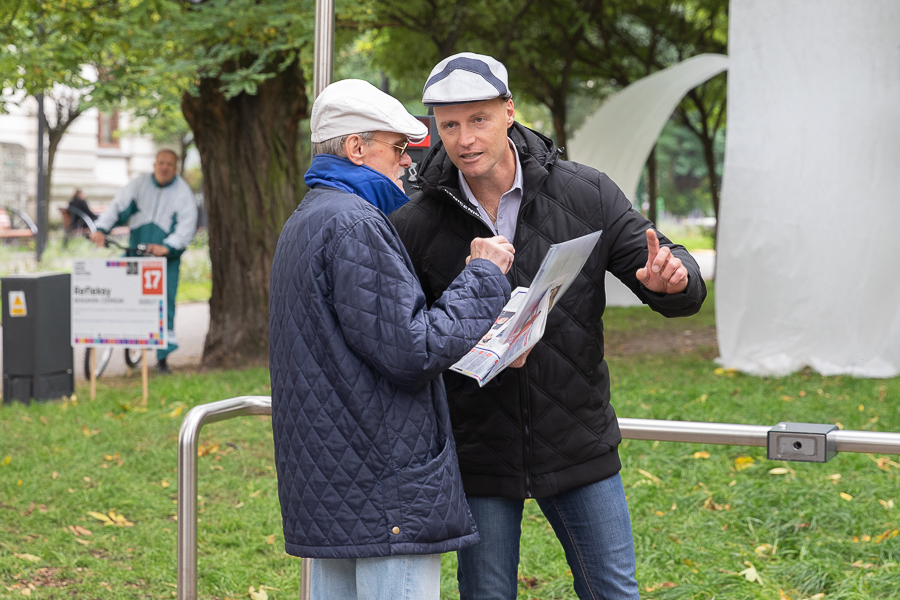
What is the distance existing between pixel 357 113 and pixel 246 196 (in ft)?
23.3

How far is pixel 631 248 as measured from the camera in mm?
2459

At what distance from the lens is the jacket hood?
2.46 meters

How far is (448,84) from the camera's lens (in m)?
2.33

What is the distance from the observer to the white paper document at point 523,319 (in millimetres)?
2082

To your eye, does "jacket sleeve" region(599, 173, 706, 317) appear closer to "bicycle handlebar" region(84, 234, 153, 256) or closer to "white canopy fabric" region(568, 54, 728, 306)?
"bicycle handlebar" region(84, 234, 153, 256)

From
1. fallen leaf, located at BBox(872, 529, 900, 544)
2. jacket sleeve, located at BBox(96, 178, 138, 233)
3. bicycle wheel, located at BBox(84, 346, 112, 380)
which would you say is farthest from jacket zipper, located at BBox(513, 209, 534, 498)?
bicycle wheel, located at BBox(84, 346, 112, 380)

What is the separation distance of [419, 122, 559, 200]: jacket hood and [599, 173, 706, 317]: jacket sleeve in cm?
17

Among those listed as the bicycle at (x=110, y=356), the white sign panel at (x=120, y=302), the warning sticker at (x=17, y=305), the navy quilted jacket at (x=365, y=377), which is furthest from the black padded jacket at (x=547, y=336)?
the bicycle at (x=110, y=356)

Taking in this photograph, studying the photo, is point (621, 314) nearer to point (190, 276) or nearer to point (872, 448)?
point (190, 276)

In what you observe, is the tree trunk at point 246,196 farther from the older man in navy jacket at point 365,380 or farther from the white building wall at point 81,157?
the white building wall at point 81,157

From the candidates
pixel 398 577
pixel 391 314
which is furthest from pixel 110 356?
pixel 391 314

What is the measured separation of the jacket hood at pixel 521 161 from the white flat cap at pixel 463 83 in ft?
0.61

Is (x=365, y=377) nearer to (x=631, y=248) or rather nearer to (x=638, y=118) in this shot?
(x=631, y=248)

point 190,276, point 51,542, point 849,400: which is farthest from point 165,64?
point 190,276
